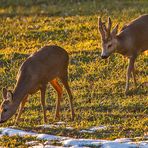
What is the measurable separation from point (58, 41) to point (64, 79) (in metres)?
7.06

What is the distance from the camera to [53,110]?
1570 cm

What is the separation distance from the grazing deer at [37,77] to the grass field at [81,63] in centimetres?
41

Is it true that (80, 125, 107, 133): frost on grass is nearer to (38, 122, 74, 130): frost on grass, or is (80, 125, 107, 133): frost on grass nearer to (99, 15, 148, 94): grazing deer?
(38, 122, 74, 130): frost on grass

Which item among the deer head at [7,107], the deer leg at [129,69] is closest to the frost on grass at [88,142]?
the deer head at [7,107]

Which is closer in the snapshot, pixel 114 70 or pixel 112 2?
pixel 114 70

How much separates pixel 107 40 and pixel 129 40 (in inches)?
31.5

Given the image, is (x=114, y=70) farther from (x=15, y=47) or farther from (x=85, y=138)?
(x=85, y=138)

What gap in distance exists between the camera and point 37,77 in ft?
47.7

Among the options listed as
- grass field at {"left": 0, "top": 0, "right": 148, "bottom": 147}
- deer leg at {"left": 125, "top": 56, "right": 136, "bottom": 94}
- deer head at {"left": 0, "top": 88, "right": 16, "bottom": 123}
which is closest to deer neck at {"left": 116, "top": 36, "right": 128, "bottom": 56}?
deer leg at {"left": 125, "top": 56, "right": 136, "bottom": 94}

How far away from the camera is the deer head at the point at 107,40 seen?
1705 centimetres

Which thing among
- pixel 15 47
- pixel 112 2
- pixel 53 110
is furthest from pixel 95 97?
pixel 112 2

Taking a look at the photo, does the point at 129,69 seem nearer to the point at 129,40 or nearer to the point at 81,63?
Answer: the point at 129,40

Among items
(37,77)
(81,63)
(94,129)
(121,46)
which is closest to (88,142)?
(94,129)

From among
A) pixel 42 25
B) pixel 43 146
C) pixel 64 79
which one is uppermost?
pixel 42 25
